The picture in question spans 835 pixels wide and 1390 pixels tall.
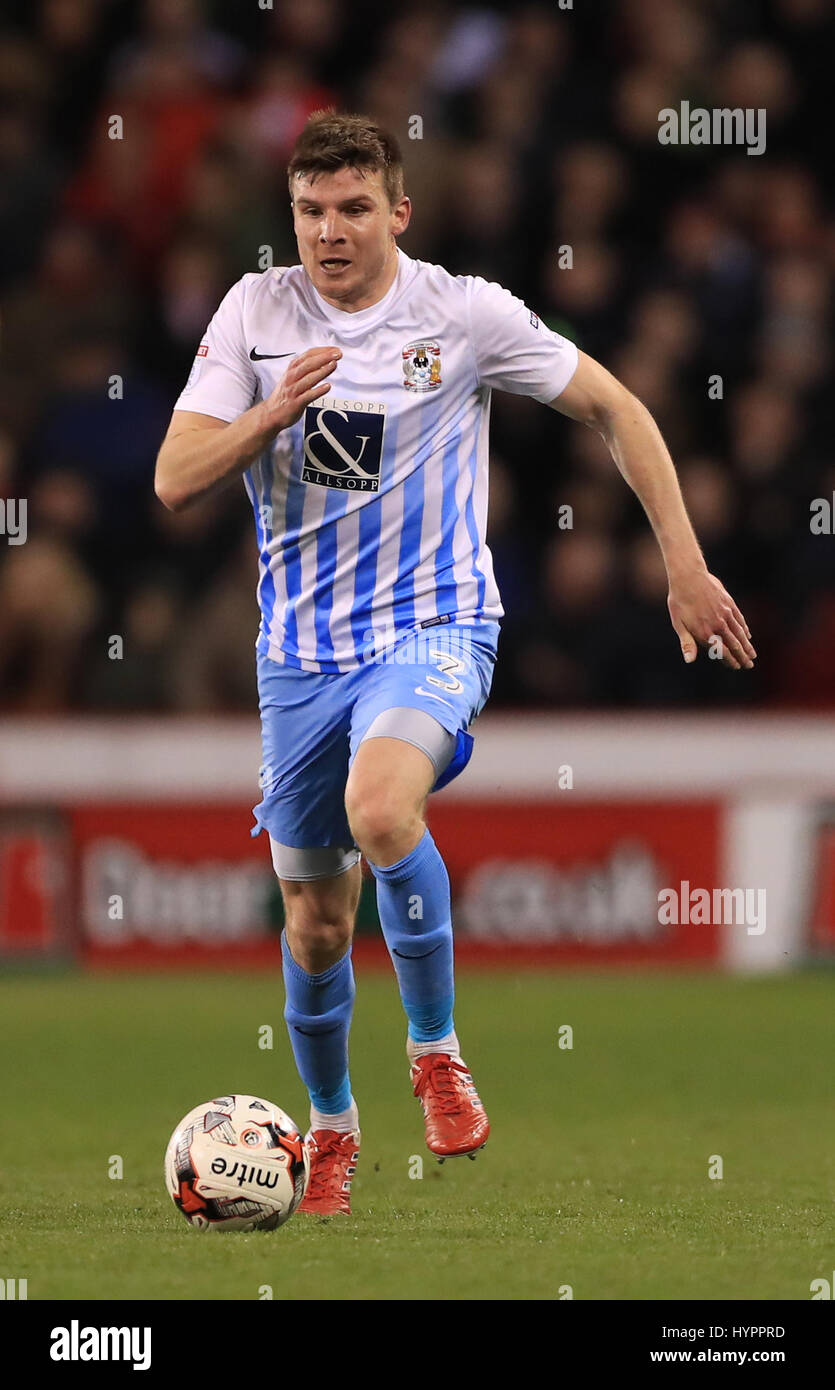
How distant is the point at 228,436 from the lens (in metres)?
5.27

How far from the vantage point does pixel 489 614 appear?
5.74 metres

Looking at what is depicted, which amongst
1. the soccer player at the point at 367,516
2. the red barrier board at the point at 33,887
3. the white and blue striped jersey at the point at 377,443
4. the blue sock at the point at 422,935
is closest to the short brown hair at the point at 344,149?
the soccer player at the point at 367,516

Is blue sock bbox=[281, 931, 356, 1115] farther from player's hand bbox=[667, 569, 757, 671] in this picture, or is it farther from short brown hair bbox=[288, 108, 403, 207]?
short brown hair bbox=[288, 108, 403, 207]

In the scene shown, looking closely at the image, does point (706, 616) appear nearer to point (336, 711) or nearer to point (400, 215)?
point (336, 711)

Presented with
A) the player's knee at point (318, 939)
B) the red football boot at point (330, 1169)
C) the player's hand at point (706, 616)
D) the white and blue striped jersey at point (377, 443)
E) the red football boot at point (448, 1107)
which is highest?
the white and blue striped jersey at point (377, 443)

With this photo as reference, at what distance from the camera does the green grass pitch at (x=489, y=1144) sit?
4586 millimetres

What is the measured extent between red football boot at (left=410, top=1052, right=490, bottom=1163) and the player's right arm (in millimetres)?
1443

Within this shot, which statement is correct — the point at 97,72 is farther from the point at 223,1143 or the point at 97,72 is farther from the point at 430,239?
the point at 223,1143

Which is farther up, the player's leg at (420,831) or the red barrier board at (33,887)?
the player's leg at (420,831)

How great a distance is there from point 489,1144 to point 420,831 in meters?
1.96

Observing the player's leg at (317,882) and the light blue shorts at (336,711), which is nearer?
the light blue shorts at (336,711)

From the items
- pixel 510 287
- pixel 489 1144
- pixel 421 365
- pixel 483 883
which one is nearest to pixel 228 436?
pixel 421 365

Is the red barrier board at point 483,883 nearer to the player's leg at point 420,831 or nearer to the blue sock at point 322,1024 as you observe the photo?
the blue sock at point 322,1024

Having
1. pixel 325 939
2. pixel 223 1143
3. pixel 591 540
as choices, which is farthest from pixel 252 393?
pixel 591 540
